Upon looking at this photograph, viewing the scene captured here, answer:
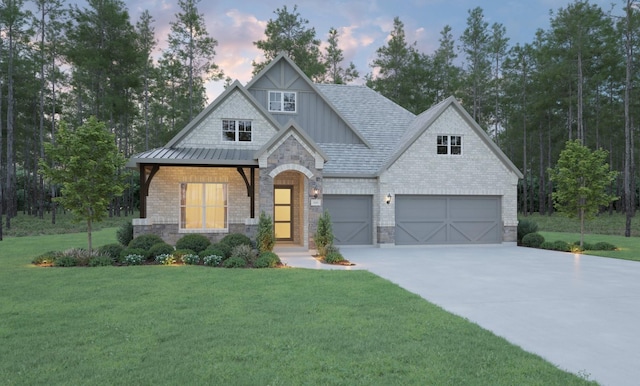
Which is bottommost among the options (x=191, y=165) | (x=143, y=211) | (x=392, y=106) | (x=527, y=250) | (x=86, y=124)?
(x=527, y=250)

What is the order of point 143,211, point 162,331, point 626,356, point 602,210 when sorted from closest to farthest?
point 626,356 < point 162,331 < point 143,211 < point 602,210

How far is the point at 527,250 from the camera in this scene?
16.3 m

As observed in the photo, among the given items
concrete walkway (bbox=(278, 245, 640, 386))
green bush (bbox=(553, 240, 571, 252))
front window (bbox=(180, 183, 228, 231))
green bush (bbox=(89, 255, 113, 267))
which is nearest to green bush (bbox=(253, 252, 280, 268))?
concrete walkway (bbox=(278, 245, 640, 386))

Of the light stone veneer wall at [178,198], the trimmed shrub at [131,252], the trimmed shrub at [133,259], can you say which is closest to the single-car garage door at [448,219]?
the light stone veneer wall at [178,198]

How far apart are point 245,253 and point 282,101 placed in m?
9.33

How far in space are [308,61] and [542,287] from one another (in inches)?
1193

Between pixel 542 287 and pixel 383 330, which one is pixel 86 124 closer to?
pixel 383 330

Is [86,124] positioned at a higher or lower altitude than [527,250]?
higher

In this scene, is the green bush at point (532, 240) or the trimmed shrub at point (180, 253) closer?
the trimmed shrub at point (180, 253)

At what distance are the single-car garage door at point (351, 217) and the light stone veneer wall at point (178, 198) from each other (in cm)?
348

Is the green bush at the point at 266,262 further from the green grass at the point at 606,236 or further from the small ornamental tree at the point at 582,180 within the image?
the small ornamental tree at the point at 582,180

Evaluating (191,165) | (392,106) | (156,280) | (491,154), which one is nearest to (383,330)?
(156,280)

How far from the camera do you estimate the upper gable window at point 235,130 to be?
1670cm

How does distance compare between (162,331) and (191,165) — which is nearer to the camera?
(162,331)
